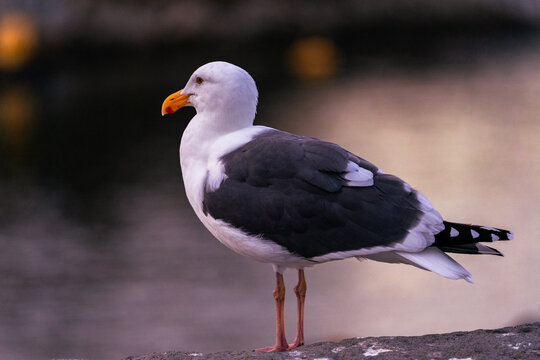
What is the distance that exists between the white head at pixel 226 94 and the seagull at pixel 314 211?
222mm

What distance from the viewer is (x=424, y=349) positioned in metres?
4.72

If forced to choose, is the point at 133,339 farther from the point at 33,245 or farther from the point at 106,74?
the point at 106,74

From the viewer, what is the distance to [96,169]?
824 inches

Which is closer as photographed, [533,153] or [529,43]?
[533,153]

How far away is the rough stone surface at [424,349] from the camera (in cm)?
463

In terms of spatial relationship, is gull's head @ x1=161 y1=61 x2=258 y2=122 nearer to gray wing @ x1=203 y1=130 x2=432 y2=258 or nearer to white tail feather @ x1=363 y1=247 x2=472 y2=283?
gray wing @ x1=203 y1=130 x2=432 y2=258

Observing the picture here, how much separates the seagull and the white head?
0.22 m

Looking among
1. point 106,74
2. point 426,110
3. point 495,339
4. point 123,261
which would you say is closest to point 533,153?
point 426,110

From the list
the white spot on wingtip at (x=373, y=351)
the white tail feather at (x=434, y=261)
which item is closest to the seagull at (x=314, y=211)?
the white tail feather at (x=434, y=261)

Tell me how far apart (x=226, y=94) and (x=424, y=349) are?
196 centimetres

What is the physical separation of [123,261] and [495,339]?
445 inches

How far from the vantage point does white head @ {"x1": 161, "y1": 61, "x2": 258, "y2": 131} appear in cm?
542

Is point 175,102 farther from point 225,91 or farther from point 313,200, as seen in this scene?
point 313,200

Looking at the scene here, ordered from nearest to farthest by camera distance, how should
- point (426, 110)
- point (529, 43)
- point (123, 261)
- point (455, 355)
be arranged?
point (455, 355) → point (123, 261) → point (426, 110) → point (529, 43)
